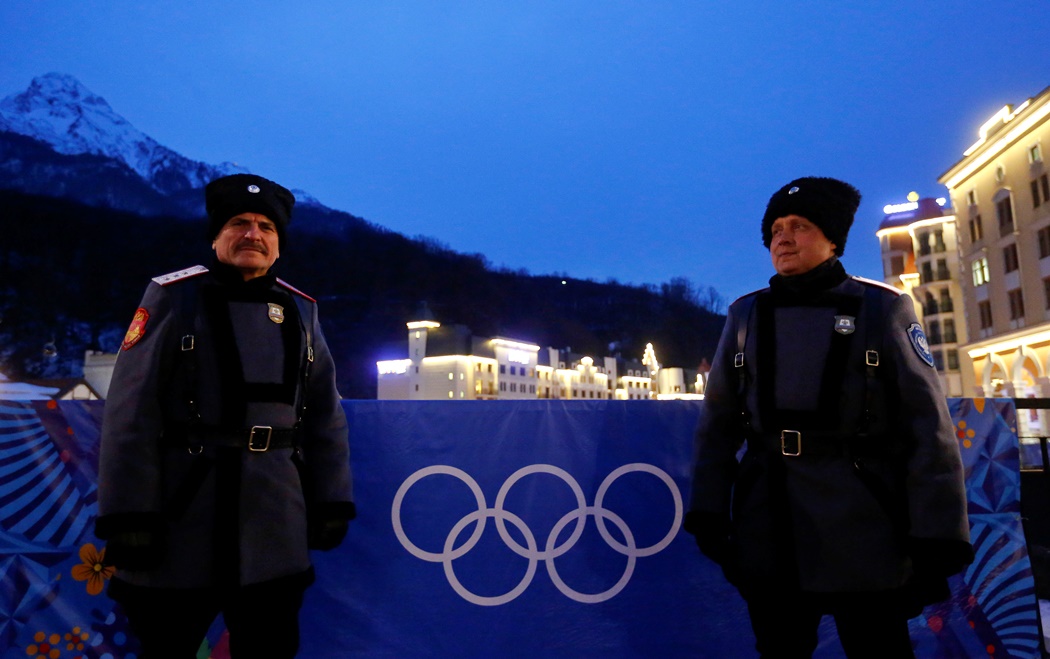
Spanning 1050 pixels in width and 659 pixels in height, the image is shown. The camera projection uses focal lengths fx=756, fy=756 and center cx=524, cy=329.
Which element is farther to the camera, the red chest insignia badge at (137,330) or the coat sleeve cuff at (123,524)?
the red chest insignia badge at (137,330)

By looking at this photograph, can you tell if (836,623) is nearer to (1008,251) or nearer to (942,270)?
(1008,251)

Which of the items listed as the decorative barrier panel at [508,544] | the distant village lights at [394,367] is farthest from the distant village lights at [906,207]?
the decorative barrier panel at [508,544]

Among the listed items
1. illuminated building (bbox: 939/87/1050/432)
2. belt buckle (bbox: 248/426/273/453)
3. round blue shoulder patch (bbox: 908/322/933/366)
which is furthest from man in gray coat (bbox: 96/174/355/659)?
illuminated building (bbox: 939/87/1050/432)

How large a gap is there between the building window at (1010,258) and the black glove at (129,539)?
40068 mm

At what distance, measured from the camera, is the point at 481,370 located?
75688mm

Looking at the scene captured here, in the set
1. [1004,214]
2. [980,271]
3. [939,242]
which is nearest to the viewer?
[1004,214]

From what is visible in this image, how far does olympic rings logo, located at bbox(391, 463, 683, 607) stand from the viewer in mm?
4293

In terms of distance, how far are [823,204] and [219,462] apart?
264 cm

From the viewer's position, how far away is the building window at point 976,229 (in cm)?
3788

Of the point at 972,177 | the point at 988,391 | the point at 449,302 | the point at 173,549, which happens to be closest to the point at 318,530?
the point at 173,549

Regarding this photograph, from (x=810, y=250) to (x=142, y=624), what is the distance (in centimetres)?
299

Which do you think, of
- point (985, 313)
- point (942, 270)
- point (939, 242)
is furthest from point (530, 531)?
point (939, 242)

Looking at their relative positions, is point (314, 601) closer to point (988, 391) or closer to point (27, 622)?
point (27, 622)

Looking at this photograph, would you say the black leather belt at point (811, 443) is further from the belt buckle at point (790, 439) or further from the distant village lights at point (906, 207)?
the distant village lights at point (906, 207)
